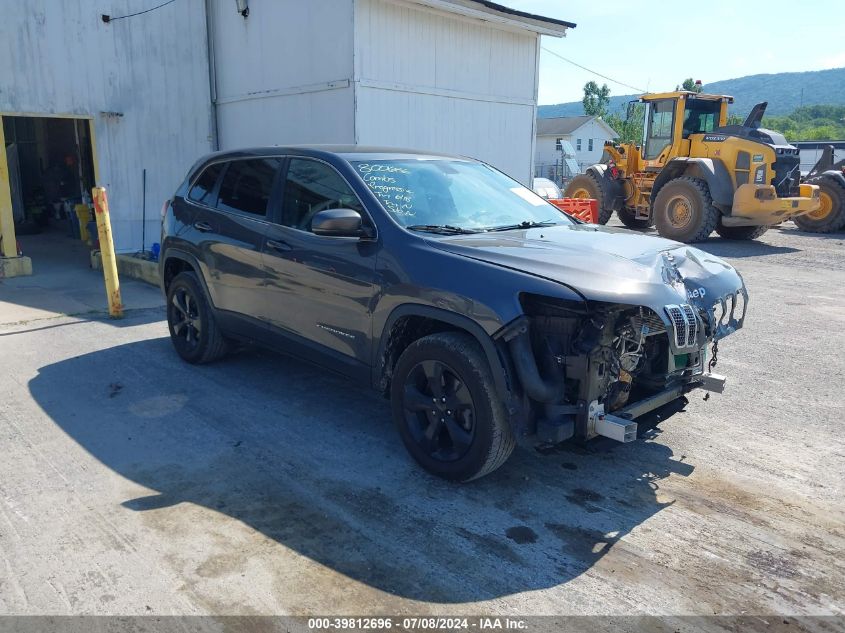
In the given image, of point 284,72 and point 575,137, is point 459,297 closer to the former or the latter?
point 284,72

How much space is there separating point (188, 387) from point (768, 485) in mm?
4231

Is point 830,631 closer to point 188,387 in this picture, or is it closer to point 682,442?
point 682,442

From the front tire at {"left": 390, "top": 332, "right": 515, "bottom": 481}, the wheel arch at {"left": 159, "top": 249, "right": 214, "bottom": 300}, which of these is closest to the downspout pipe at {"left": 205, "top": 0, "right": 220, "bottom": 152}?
A: the wheel arch at {"left": 159, "top": 249, "right": 214, "bottom": 300}

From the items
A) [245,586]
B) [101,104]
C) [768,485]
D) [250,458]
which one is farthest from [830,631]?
[101,104]

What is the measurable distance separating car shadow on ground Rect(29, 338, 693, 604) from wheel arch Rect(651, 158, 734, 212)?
10.8 metres

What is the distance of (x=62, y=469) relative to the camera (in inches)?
161

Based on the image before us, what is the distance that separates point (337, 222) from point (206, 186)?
2.34m

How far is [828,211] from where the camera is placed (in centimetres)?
1641

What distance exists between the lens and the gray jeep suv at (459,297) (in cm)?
347

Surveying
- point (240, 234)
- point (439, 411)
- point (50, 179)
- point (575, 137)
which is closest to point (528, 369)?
point (439, 411)

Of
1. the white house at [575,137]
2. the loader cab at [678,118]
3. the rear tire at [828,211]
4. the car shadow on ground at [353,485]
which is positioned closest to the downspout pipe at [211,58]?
the car shadow on ground at [353,485]

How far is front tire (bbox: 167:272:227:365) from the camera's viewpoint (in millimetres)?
5778

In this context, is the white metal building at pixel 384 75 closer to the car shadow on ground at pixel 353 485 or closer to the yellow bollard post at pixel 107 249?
the yellow bollard post at pixel 107 249

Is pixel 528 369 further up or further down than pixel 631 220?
further up
